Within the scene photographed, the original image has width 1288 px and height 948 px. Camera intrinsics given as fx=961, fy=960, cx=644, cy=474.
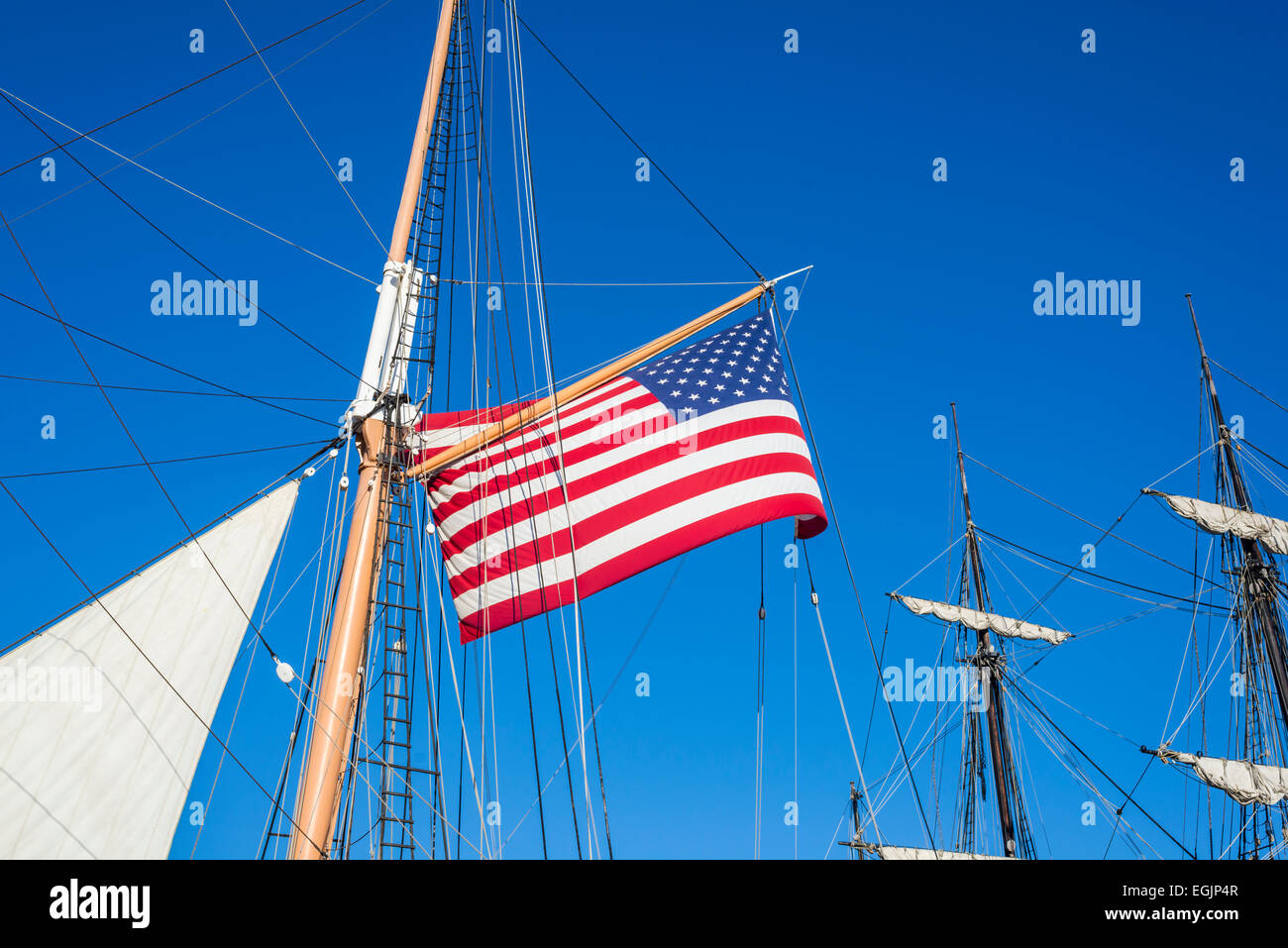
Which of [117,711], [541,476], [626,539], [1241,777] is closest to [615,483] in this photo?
[626,539]

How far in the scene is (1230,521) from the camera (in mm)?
37719

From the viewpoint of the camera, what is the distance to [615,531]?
49.3ft

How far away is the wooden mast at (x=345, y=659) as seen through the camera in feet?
38.3

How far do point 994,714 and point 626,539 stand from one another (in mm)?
33829

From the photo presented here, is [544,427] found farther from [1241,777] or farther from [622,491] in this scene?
[1241,777]

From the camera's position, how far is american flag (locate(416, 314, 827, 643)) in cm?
1500

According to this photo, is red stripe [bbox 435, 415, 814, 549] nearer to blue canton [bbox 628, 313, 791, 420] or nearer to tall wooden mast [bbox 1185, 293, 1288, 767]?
blue canton [bbox 628, 313, 791, 420]

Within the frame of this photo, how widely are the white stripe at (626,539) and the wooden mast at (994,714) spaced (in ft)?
97.7

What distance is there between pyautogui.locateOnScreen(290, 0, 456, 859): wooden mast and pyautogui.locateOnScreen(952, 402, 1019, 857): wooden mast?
33247 millimetres

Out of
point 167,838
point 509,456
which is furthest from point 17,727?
point 509,456

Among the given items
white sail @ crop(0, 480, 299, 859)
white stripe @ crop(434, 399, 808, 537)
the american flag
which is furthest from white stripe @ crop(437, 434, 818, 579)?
white sail @ crop(0, 480, 299, 859)
